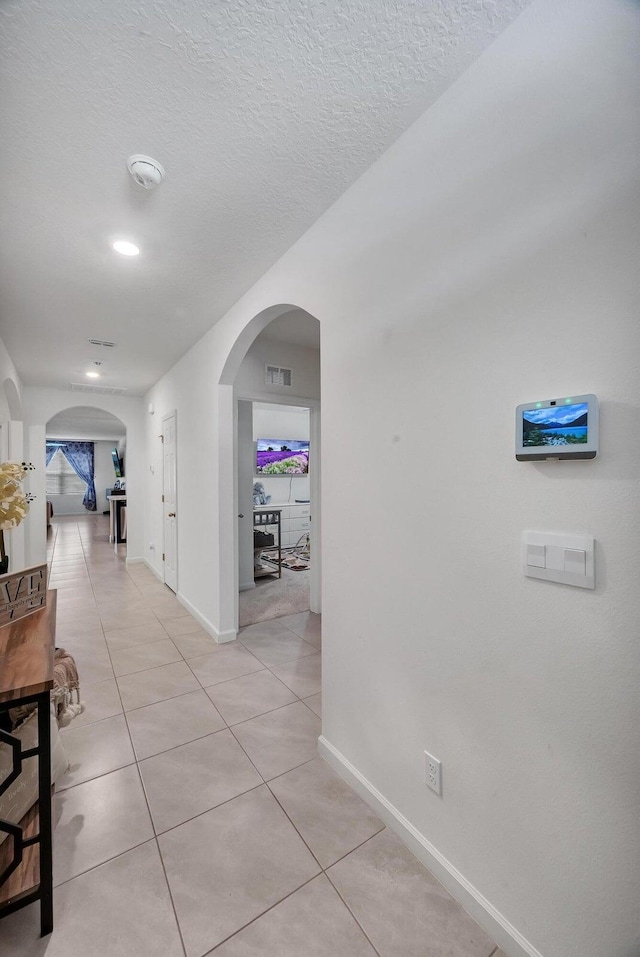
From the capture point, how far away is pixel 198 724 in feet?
7.04

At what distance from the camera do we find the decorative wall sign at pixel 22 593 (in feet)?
4.91

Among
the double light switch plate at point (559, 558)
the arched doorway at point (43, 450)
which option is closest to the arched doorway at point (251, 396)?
the double light switch plate at point (559, 558)

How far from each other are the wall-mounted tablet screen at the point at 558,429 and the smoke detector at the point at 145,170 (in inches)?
65.0

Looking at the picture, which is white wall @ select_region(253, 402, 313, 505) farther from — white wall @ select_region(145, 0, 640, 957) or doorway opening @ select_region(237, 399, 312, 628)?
white wall @ select_region(145, 0, 640, 957)

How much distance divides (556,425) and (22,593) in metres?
1.99

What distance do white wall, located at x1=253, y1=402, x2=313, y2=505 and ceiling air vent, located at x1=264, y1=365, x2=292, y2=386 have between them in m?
2.89

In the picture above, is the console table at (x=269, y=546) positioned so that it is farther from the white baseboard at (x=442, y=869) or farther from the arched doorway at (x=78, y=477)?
the arched doorway at (x=78, y=477)

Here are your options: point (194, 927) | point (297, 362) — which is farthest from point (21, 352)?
point (194, 927)

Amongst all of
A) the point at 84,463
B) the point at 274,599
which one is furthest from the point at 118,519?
the point at 84,463

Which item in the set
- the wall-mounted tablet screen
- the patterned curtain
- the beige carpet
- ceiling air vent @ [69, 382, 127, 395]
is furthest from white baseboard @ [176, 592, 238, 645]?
the patterned curtain

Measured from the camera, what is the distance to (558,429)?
955 millimetres

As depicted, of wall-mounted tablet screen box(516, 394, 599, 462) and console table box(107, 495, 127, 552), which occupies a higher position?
wall-mounted tablet screen box(516, 394, 599, 462)

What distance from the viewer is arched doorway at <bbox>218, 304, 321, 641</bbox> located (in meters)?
3.06

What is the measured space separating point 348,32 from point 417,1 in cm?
19
